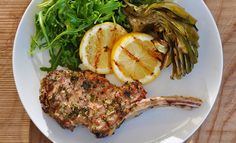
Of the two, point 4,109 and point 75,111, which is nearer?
point 75,111

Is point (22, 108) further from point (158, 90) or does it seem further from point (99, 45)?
point (158, 90)

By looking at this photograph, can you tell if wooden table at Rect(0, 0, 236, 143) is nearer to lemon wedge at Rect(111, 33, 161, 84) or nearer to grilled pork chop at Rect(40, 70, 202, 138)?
grilled pork chop at Rect(40, 70, 202, 138)

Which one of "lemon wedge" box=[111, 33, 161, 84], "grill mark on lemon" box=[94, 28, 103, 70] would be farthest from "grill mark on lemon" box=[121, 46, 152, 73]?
"grill mark on lemon" box=[94, 28, 103, 70]

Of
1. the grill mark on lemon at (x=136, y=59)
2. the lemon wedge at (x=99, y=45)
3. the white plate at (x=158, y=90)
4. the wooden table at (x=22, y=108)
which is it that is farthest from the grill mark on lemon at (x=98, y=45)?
the wooden table at (x=22, y=108)

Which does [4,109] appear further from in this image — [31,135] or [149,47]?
[149,47]

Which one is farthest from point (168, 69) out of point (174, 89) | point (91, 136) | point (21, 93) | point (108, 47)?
point (21, 93)
